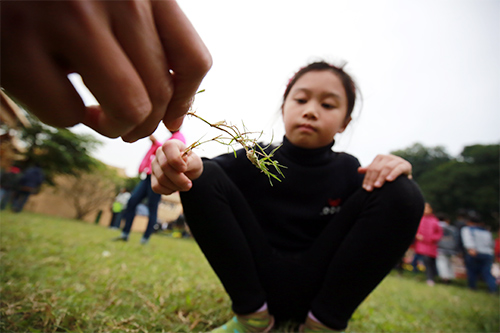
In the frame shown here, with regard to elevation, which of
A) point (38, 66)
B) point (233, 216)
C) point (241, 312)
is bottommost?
point (241, 312)

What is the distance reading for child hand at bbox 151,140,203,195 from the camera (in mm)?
776

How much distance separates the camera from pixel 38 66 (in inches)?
14.6

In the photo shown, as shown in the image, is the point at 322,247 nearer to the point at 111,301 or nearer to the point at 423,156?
the point at 111,301

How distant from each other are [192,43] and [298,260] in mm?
1204

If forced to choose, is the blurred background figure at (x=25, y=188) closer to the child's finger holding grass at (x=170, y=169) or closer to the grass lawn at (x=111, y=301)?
the grass lawn at (x=111, y=301)

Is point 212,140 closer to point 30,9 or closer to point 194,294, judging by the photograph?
point 30,9

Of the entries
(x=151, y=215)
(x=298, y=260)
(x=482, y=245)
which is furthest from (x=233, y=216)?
(x=482, y=245)

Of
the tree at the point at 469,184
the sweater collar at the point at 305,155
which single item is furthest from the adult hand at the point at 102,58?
the tree at the point at 469,184

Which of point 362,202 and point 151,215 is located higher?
point 362,202

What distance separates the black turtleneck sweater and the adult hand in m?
1.01

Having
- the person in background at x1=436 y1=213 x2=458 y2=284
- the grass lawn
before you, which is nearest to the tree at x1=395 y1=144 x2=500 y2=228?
the person in background at x1=436 y1=213 x2=458 y2=284

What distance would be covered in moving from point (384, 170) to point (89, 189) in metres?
18.0

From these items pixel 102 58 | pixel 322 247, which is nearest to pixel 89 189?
pixel 322 247

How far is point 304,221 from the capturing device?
4.96 ft
